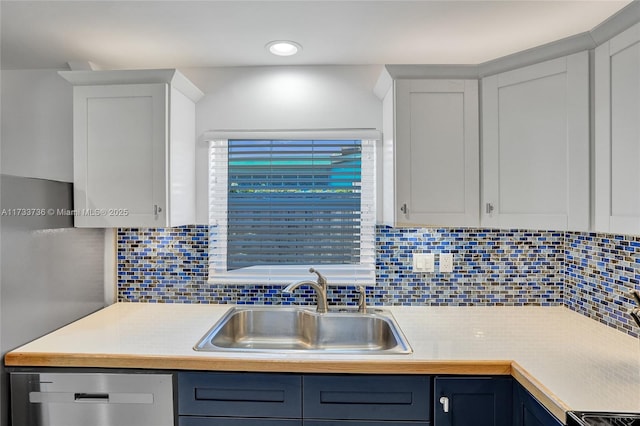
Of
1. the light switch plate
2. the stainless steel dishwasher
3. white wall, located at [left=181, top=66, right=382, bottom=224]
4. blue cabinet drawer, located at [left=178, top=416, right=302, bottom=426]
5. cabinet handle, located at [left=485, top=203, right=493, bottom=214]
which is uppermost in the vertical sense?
white wall, located at [left=181, top=66, right=382, bottom=224]

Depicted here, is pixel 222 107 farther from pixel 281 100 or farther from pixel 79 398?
pixel 79 398

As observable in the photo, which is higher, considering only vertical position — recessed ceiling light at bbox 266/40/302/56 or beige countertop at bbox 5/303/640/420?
recessed ceiling light at bbox 266/40/302/56

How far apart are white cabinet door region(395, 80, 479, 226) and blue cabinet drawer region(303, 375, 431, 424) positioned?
2.42 ft

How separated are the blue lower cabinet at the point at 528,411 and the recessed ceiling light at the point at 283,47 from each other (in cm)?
175

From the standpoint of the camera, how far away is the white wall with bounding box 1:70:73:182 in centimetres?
211

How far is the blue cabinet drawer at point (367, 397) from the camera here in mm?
1418

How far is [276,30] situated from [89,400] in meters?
1.74

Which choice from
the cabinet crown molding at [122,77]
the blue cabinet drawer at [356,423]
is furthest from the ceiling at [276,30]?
A: the blue cabinet drawer at [356,423]

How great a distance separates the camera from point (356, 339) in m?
1.95

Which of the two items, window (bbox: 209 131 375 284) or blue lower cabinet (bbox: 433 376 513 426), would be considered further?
window (bbox: 209 131 375 284)

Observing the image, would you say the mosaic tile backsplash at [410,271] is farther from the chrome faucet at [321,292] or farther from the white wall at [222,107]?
the white wall at [222,107]

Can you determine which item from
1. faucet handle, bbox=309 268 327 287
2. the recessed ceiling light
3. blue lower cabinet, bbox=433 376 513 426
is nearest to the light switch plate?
faucet handle, bbox=309 268 327 287

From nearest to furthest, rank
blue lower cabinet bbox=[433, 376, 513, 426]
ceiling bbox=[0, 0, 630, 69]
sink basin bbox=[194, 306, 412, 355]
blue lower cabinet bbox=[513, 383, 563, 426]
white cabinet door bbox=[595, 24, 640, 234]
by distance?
blue lower cabinet bbox=[513, 383, 563, 426] < white cabinet door bbox=[595, 24, 640, 234] < blue lower cabinet bbox=[433, 376, 513, 426] < ceiling bbox=[0, 0, 630, 69] < sink basin bbox=[194, 306, 412, 355]

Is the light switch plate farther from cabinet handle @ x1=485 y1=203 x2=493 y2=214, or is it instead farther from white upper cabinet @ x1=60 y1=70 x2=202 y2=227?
white upper cabinet @ x1=60 y1=70 x2=202 y2=227
